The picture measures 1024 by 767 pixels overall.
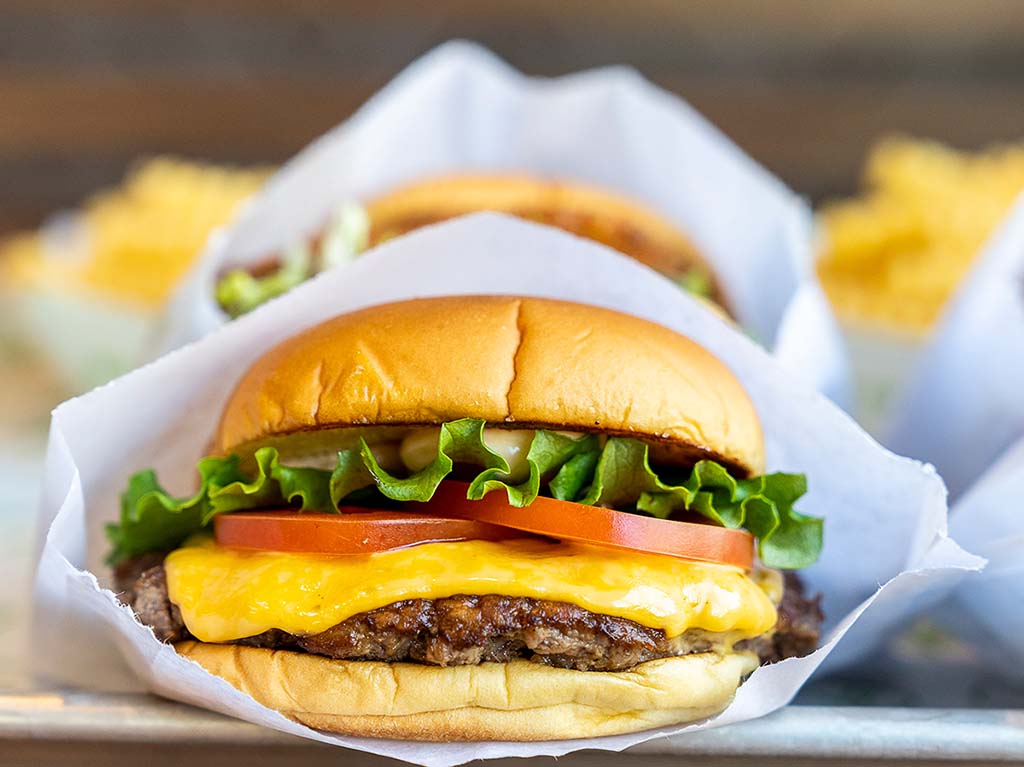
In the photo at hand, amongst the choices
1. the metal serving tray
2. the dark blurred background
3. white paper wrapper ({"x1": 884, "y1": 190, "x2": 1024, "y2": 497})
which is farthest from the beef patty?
the dark blurred background

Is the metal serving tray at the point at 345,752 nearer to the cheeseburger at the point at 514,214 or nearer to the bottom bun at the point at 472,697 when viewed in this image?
the bottom bun at the point at 472,697

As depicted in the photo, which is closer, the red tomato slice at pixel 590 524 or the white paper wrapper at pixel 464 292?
the red tomato slice at pixel 590 524

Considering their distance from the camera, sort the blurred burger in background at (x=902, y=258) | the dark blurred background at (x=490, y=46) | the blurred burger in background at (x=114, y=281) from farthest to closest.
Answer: the dark blurred background at (x=490, y=46) < the blurred burger in background at (x=114, y=281) < the blurred burger in background at (x=902, y=258)

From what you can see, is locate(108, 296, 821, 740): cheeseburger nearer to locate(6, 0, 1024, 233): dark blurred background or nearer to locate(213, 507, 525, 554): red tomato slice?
locate(213, 507, 525, 554): red tomato slice

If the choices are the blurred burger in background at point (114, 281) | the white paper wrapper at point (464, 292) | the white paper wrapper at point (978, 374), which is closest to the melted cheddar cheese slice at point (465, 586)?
the white paper wrapper at point (464, 292)

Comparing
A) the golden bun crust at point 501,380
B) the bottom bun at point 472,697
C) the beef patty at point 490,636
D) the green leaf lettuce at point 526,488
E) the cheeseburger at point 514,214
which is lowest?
the bottom bun at point 472,697

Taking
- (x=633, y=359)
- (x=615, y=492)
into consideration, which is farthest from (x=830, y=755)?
(x=633, y=359)

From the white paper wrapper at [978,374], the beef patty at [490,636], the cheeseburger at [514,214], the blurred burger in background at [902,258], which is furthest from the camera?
the blurred burger in background at [902,258]
